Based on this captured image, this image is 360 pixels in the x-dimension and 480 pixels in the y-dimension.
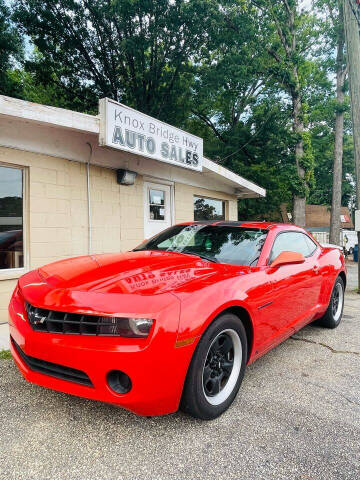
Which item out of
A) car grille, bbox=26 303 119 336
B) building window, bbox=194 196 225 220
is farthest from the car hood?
building window, bbox=194 196 225 220

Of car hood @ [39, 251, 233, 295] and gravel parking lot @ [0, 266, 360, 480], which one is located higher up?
car hood @ [39, 251, 233, 295]

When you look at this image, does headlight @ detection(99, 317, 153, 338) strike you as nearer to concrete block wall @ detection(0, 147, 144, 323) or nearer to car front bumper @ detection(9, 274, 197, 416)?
car front bumper @ detection(9, 274, 197, 416)

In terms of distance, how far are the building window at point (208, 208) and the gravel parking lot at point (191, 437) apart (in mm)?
6447

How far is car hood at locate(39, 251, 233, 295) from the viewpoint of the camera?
6.97ft

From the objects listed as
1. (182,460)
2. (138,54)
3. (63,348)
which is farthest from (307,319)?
(138,54)

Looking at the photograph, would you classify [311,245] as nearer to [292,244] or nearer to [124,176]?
[292,244]

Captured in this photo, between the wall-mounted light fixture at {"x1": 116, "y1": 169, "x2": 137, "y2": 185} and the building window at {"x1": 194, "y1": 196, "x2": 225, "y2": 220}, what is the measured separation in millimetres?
2664

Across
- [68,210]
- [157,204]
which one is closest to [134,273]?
[68,210]

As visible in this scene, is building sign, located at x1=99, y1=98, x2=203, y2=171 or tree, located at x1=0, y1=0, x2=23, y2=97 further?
tree, located at x1=0, y1=0, x2=23, y2=97

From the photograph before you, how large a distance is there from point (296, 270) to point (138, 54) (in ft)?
48.0

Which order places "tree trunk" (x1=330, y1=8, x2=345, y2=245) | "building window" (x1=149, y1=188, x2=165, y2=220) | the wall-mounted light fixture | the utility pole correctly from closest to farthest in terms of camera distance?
the wall-mounted light fixture < "building window" (x1=149, y1=188, x2=165, y2=220) < the utility pole < "tree trunk" (x1=330, y1=8, x2=345, y2=245)

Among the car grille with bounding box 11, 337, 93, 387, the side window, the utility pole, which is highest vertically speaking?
the utility pole

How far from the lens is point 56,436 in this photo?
2.03 metres

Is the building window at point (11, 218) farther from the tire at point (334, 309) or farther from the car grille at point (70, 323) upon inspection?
the tire at point (334, 309)
